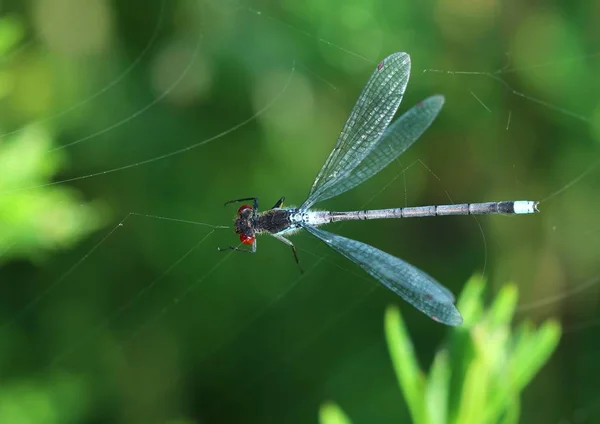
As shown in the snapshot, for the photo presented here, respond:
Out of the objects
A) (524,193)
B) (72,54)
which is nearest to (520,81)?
(524,193)

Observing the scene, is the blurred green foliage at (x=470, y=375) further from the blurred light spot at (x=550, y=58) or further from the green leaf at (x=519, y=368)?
the blurred light spot at (x=550, y=58)

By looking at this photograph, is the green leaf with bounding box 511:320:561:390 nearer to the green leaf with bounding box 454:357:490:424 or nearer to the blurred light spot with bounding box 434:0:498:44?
the green leaf with bounding box 454:357:490:424

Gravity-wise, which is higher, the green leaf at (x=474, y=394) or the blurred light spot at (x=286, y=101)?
the blurred light spot at (x=286, y=101)

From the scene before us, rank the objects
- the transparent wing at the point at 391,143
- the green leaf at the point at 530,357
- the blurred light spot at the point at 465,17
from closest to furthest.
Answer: the green leaf at the point at 530,357, the transparent wing at the point at 391,143, the blurred light spot at the point at 465,17

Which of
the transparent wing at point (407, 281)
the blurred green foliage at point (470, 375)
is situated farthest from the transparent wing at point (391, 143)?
the blurred green foliage at point (470, 375)

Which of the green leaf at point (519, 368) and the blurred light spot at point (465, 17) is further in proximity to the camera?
the blurred light spot at point (465, 17)

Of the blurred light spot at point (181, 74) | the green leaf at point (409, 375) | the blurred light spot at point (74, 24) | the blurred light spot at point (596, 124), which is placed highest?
the blurred light spot at point (74, 24)

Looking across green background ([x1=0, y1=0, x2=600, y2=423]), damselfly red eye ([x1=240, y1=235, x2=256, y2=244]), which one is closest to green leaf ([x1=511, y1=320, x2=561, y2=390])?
damselfly red eye ([x1=240, y1=235, x2=256, y2=244])

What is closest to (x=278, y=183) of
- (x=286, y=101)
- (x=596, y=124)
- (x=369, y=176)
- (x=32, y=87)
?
(x=286, y=101)
